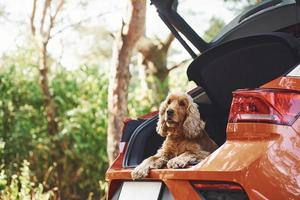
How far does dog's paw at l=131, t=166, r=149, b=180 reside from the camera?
158 inches

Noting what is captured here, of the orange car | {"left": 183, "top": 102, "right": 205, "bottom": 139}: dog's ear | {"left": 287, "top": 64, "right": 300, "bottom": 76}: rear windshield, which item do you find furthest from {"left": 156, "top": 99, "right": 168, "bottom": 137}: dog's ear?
{"left": 287, "top": 64, "right": 300, "bottom": 76}: rear windshield

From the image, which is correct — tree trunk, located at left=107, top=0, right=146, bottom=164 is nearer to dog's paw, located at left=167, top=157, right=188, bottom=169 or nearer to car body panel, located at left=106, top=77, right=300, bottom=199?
dog's paw, located at left=167, top=157, right=188, bottom=169

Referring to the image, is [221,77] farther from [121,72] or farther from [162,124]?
[121,72]

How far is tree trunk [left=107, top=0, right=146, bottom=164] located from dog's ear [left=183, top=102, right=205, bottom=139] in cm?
458

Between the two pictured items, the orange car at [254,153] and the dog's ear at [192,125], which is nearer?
the orange car at [254,153]

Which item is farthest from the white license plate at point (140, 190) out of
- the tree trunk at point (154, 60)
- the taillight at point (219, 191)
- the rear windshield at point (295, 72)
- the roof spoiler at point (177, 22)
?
the tree trunk at point (154, 60)

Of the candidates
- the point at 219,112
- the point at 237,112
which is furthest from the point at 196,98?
the point at 237,112

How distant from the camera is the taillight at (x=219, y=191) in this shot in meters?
3.30

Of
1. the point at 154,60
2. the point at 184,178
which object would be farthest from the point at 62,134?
the point at 184,178

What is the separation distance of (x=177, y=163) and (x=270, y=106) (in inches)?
27.0

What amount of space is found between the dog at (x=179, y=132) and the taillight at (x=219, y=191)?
661 millimetres

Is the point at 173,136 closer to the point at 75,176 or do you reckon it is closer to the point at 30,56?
the point at 75,176

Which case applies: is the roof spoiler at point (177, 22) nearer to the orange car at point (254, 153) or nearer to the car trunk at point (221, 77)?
the car trunk at point (221, 77)

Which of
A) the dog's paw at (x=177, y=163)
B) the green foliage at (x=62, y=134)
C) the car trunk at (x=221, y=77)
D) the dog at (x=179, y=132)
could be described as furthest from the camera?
the green foliage at (x=62, y=134)
